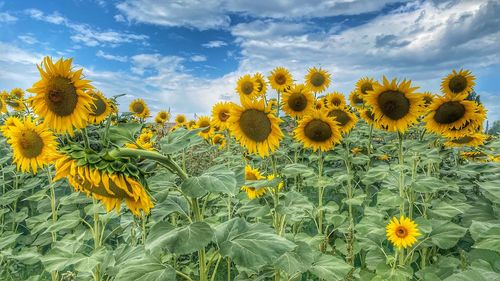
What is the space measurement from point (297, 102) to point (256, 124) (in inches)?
69.4

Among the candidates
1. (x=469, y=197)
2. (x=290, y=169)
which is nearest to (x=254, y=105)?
(x=290, y=169)

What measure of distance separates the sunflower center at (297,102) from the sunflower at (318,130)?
1.97 ft

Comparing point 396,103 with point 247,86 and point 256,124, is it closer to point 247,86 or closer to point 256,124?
point 256,124

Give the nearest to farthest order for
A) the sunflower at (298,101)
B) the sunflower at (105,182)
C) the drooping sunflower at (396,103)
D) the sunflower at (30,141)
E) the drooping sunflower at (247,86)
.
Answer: the sunflower at (105,182) < the sunflower at (30,141) < the drooping sunflower at (396,103) < the sunflower at (298,101) < the drooping sunflower at (247,86)

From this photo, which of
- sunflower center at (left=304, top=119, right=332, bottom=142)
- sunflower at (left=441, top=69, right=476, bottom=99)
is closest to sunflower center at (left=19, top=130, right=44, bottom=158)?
sunflower center at (left=304, top=119, right=332, bottom=142)

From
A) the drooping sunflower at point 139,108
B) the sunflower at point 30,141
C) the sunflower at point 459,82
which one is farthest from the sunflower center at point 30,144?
the drooping sunflower at point 139,108

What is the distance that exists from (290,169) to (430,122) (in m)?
1.77

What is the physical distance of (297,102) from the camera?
472cm

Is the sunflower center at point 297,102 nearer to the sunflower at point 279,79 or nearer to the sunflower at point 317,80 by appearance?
the sunflower at point 279,79

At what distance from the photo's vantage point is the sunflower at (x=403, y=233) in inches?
119

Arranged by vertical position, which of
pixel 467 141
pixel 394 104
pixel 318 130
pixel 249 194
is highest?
pixel 394 104

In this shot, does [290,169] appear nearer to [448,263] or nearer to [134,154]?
[448,263]

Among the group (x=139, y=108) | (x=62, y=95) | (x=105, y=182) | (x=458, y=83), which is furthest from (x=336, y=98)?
(x=105, y=182)

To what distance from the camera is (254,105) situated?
3.04 m
